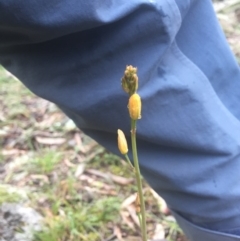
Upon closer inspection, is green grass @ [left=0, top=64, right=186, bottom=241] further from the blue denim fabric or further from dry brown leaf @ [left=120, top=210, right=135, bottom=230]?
the blue denim fabric

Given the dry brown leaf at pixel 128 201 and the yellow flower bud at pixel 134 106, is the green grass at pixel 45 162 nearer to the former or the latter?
the dry brown leaf at pixel 128 201

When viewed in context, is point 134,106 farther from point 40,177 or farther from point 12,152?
point 12,152

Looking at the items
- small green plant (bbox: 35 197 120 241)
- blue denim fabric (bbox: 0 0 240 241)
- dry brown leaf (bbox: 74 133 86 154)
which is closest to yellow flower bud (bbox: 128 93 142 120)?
blue denim fabric (bbox: 0 0 240 241)

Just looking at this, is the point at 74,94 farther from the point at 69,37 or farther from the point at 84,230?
the point at 84,230

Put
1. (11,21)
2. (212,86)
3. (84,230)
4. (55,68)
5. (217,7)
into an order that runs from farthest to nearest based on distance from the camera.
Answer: (217,7)
(84,230)
(212,86)
(55,68)
(11,21)

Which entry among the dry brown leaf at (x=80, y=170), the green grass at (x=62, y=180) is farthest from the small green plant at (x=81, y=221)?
the dry brown leaf at (x=80, y=170)

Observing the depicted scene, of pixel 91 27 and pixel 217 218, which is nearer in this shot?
pixel 91 27

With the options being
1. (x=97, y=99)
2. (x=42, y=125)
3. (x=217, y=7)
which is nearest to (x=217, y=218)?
(x=97, y=99)

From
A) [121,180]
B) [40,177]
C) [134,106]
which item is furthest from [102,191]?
[134,106]

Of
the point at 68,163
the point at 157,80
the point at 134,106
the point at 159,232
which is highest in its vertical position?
the point at 134,106
